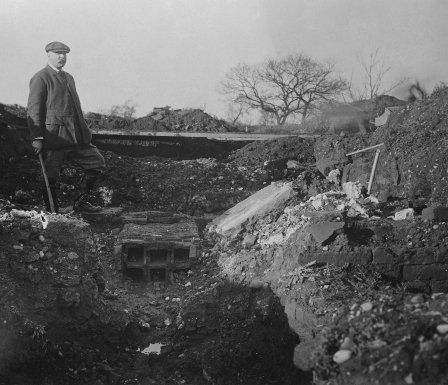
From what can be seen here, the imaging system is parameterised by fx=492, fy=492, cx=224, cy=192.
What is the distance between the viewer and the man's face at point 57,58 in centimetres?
556

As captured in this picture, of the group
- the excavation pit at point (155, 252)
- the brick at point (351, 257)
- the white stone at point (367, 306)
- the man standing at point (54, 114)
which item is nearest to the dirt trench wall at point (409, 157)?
the brick at point (351, 257)

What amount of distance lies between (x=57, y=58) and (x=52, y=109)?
577 millimetres

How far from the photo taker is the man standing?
5562 mm

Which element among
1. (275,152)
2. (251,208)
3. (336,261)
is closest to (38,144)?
(251,208)

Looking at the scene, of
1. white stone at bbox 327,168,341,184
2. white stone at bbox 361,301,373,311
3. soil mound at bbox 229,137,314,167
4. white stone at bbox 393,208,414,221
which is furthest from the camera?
soil mound at bbox 229,137,314,167

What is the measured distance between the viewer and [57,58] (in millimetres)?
5582

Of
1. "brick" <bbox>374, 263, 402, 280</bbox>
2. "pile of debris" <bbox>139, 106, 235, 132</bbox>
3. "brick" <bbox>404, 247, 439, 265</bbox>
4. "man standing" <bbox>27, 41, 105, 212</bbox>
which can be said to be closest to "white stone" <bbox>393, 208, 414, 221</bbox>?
"brick" <bbox>404, 247, 439, 265</bbox>

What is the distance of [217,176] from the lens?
27.9ft

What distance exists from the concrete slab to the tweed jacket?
209 cm

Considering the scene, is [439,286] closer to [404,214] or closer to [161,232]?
[404,214]

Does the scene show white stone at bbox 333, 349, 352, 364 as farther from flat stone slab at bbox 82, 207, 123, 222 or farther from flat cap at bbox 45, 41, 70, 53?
flat cap at bbox 45, 41, 70, 53

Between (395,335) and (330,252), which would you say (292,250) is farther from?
(395,335)

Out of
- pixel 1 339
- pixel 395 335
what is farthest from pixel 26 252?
pixel 395 335

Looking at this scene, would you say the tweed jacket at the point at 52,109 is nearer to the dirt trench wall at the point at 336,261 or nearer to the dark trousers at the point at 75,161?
the dark trousers at the point at 75,161
